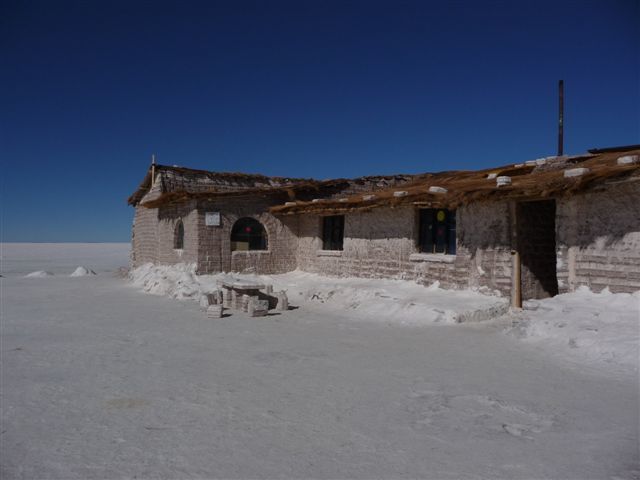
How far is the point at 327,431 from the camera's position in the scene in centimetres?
360

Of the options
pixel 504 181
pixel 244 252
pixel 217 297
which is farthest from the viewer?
pixel 244 252

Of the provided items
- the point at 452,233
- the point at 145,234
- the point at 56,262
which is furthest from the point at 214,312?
the point at 56,262

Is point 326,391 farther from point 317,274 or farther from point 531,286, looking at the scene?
point 317,274

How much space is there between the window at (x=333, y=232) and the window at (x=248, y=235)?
2188mm

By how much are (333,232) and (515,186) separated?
23.1ft

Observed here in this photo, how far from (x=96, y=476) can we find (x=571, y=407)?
399 cm

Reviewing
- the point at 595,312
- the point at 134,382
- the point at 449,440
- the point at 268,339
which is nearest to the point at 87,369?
the point at 134,382

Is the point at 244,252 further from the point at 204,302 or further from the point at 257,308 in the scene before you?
the point at 257,308

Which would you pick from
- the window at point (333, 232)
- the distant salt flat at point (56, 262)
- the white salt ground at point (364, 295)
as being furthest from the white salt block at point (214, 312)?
the distant salt flat at point (56, 262)

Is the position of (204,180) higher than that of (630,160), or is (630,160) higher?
(204,180)

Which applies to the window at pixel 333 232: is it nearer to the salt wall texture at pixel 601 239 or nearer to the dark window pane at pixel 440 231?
the dark window pane at pixel 440 231

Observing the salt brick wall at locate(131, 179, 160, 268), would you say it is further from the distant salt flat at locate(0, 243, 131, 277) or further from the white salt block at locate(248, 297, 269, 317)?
the white salt block at locate(248, 297, 269, 317)

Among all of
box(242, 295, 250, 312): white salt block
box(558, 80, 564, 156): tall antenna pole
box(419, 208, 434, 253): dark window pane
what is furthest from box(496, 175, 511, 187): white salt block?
box(558, 80, 564, 156): tall antenna pole

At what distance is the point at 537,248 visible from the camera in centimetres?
973
